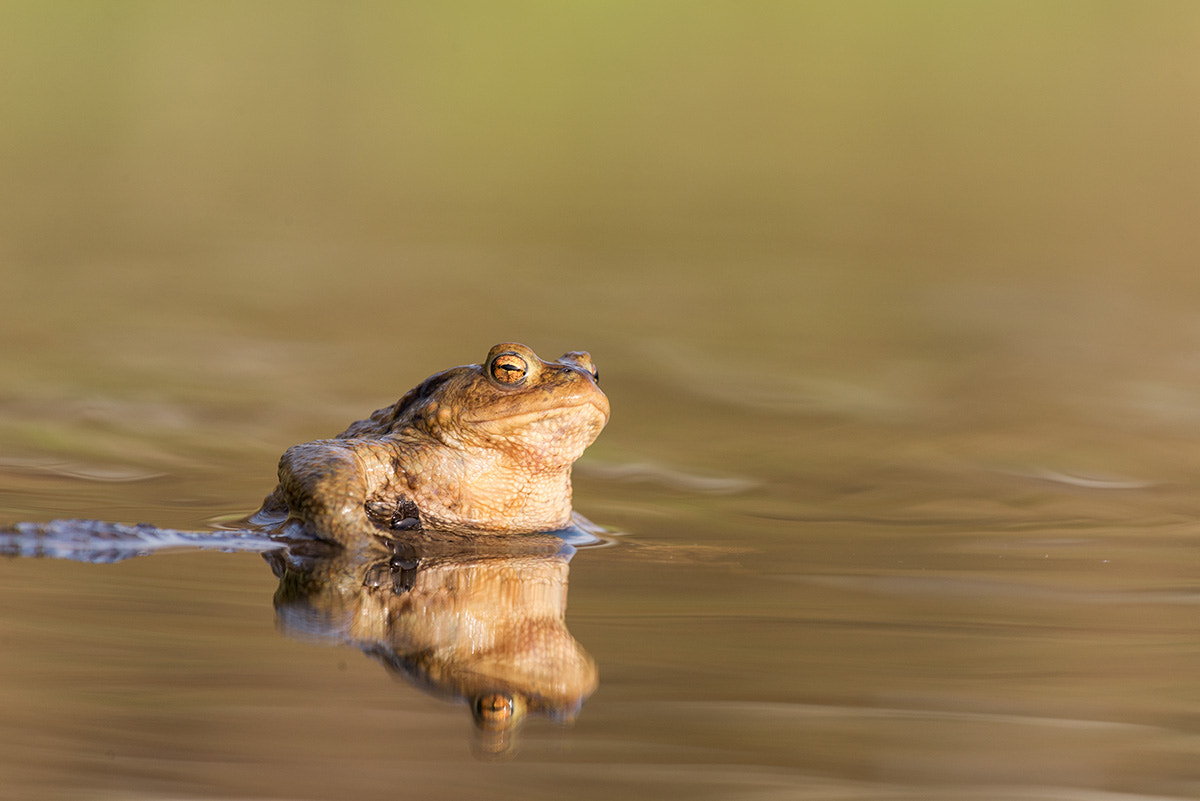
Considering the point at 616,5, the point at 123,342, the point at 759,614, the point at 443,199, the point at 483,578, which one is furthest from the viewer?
the point at 616,5

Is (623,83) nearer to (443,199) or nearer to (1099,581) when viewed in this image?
(443,199)

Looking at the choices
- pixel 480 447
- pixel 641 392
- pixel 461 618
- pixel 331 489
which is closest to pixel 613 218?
pixel 641 392

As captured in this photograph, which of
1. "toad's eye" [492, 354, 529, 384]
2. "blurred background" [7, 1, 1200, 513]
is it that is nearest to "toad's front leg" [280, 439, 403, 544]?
"toad's eye" [492, 354, 529, 384]

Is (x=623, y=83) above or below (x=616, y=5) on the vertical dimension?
below

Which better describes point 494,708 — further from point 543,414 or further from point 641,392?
point 641,392

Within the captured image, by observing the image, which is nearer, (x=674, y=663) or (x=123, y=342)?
(x=674, y=663)

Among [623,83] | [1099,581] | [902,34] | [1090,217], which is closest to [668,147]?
[623,83]

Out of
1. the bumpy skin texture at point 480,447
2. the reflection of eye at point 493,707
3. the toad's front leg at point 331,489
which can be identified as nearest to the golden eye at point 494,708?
the reflection of eye at point 493,707
